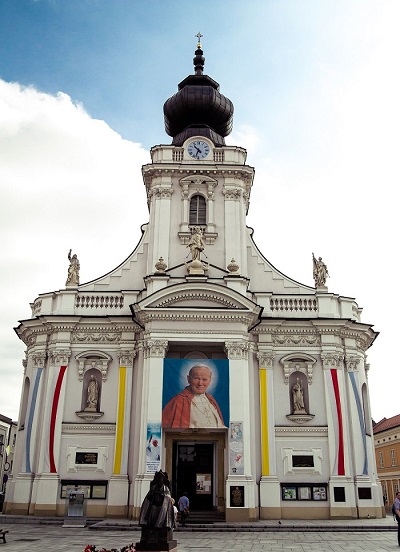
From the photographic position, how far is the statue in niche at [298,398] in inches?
1009

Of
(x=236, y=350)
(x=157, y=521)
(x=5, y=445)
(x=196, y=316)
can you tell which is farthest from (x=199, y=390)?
(x=5, y=445)

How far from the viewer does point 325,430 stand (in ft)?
83.0

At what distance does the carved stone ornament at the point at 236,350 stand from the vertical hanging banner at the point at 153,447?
437 centimetres

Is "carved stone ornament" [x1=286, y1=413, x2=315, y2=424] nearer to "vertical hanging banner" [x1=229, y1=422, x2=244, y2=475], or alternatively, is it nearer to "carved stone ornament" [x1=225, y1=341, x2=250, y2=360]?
"vertical hanging banner" [x1=229, y1=422, x2=244, y2=475]

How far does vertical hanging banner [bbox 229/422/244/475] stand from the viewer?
74.5ft

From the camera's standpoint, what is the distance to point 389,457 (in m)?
49.4

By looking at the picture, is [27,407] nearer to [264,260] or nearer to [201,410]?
[201,410]

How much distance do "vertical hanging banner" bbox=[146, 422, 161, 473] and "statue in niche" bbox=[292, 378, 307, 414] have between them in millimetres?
6788

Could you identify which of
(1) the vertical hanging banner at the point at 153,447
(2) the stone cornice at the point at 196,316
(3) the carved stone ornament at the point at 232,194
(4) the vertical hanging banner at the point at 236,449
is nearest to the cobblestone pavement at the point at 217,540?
(4) the vertical hanging banner at the point at 236,449

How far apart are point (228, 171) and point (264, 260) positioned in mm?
5309

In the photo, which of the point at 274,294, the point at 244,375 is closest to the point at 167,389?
the point at 244,375

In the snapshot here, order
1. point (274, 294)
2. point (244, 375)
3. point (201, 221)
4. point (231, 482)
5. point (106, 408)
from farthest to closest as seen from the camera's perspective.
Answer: point (201, 221) → point (274, 294) → point (106, 408) → point (244, 375) → point (231, 482)

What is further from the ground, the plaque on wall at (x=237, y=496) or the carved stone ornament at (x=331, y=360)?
the carved stone ornament at (x=331, y=360)

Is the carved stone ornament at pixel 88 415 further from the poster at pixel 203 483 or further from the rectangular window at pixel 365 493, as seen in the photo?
the rectangular window at pixel 365 493
